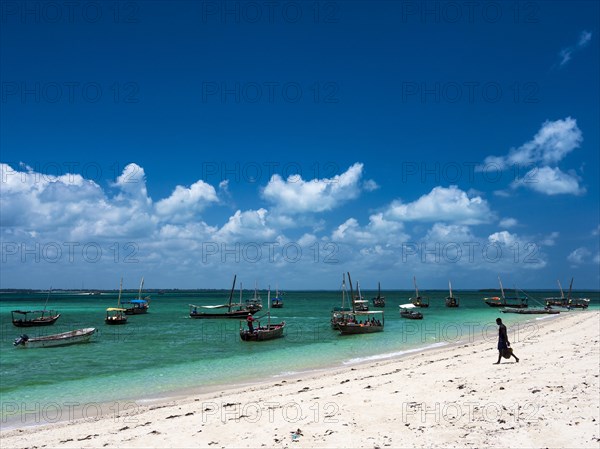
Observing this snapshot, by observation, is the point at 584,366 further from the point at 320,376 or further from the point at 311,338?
the point at 311,338

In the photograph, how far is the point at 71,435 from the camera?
1370cm

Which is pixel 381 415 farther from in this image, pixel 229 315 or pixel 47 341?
pixel 229 315

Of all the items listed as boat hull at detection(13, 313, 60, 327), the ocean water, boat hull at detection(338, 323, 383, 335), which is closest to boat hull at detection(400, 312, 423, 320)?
the ocean water

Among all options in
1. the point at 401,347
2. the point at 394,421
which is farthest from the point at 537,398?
the point at 401,347

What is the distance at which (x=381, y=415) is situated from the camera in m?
12.9

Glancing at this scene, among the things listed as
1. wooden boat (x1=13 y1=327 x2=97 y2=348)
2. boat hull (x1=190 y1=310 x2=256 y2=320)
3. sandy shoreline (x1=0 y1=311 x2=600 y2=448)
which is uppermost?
sandy shoreline (x1=0 y1=311 x2=600 y2=448)

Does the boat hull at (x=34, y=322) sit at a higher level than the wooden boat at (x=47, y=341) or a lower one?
lower

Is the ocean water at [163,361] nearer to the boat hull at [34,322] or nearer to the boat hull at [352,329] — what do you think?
the boat hull at [352,329]

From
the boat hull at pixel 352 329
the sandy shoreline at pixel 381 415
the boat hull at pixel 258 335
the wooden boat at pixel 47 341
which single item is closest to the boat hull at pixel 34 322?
the wooden boat at pixel 47 341

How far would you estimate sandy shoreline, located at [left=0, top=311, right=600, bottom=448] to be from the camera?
10.9 metres

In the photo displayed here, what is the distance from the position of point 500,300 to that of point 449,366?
321 feet

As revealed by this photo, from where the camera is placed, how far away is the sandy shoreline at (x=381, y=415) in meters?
10.9

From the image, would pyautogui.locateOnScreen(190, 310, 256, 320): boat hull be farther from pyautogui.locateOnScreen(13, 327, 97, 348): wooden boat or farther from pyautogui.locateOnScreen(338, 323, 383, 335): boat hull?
pyautogui.locateOnScreen(13, 327, 97, 348): wooden boat

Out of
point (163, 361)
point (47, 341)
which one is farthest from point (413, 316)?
point (47, 341)
